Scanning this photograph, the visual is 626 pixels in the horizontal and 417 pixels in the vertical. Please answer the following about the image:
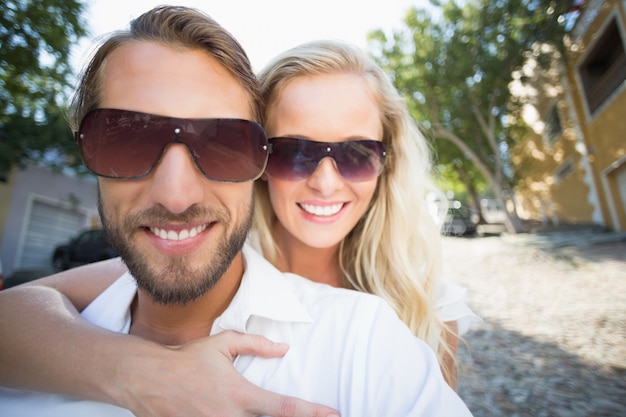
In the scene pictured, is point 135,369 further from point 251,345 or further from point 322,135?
point 322,135

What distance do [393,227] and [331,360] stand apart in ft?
4.04

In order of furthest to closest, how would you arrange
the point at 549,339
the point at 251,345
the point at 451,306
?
1. the point at 549,339
2. the point at 451,306
3. the point at 251,345

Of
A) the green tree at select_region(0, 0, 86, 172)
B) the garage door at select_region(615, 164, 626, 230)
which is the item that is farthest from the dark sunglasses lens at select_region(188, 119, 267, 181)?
the garage door at select_region(615, 164, 626, 230)

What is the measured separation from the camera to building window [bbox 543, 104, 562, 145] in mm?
13148

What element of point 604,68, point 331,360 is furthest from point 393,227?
point 604,68

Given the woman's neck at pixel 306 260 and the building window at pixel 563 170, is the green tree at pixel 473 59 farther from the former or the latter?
the woman's neck at pixel 306 260

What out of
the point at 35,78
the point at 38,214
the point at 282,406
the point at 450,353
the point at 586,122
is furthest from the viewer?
the point at 586,122

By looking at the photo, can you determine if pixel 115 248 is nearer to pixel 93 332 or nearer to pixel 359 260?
pixel 93 332

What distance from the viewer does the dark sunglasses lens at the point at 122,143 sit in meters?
1.19

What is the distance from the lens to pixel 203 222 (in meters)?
1.19

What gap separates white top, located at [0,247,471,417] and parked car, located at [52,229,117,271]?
30.7ft

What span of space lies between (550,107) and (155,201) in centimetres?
1638

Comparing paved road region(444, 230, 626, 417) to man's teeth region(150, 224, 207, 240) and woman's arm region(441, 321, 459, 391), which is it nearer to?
woman's arm region(441, 321, 459, 391)

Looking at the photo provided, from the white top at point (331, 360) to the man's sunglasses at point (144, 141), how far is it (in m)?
0.48
